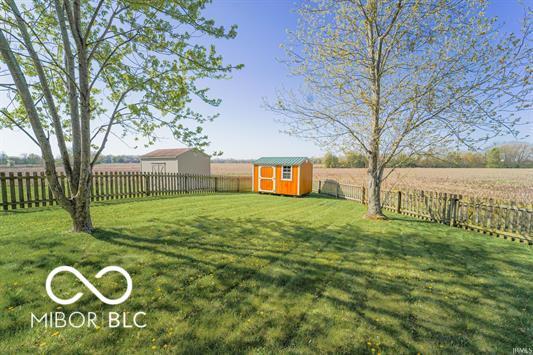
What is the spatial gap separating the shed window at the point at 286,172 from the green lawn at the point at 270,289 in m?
8.99

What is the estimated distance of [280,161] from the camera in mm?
15711

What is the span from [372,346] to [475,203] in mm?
7403

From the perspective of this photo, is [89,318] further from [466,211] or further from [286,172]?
[286,172]

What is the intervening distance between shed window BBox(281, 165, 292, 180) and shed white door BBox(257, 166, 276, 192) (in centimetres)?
72

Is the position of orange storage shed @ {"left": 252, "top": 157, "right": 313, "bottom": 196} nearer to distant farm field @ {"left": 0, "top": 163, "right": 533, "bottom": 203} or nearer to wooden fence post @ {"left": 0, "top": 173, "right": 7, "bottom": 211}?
distant farm field @ {"left": 0, "top": 163, "right": 533, "bottom": 203}

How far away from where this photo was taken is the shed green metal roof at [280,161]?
1501cm

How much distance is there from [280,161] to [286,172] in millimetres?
1074

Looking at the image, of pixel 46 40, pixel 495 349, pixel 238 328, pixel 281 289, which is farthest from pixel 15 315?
pixel 46 40

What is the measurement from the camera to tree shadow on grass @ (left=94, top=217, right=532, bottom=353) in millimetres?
2457

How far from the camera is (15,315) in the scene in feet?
8.04

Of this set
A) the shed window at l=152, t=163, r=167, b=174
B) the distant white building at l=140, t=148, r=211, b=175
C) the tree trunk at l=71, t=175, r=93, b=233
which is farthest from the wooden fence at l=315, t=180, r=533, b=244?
the shed window at l=152, t=163, r=167, b=174

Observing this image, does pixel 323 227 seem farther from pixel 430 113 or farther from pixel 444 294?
pixel 430 113

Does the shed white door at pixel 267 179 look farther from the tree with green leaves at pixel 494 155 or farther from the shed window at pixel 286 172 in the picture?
the tree with green leaves at pixel 494 155

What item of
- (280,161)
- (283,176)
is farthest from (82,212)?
(280,161)
